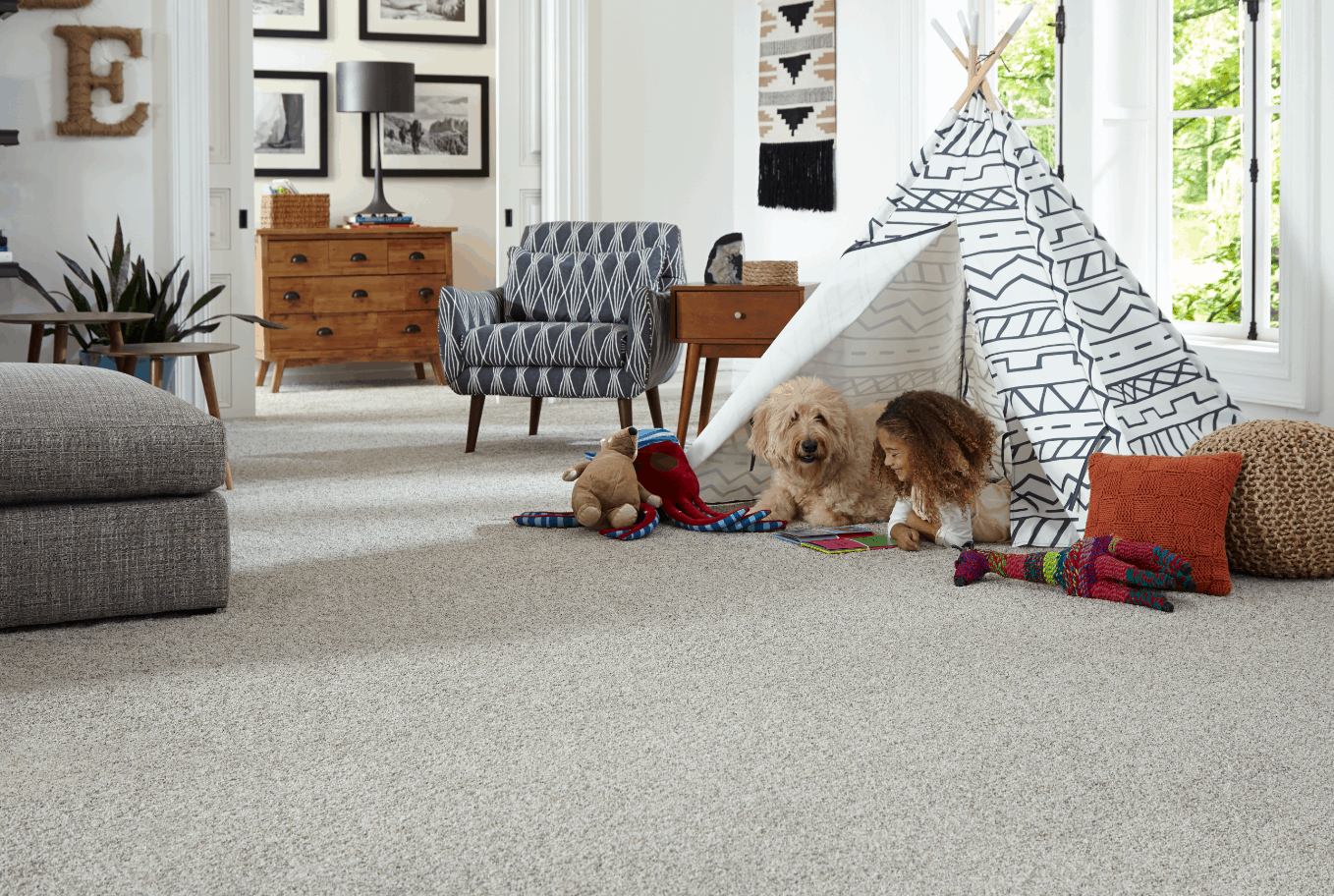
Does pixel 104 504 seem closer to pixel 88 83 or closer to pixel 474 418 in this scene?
pixel 474 418

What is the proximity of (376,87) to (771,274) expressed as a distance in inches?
127

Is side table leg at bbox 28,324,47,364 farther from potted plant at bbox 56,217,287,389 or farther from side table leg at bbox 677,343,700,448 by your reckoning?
side table leg at bbox 677,343,700,448

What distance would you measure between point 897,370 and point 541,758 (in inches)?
75.0

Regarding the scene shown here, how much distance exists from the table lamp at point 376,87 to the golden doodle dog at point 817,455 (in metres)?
4.12

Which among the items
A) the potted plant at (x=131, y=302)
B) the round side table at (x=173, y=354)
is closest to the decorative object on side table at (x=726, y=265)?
the potted plant at (x=131, y=302)

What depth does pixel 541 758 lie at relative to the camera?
5.38 ft

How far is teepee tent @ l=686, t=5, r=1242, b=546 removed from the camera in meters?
2.93

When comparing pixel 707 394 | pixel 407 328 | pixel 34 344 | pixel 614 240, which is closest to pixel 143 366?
pixel 34 344

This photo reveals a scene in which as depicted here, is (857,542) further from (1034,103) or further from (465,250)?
(465,250)

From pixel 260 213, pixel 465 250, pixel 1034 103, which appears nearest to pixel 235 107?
pixel 260 213

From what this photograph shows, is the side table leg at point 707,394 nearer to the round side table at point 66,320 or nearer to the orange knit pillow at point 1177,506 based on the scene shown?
the round side table at point 66,320

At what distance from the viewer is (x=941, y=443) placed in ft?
9.02

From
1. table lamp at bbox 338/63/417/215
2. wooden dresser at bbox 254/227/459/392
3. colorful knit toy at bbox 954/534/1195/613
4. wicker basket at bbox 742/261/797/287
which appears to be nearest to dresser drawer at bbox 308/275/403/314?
wooden dresser at bbox 254/227/459/392

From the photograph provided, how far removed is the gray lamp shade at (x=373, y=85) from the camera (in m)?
6.47
